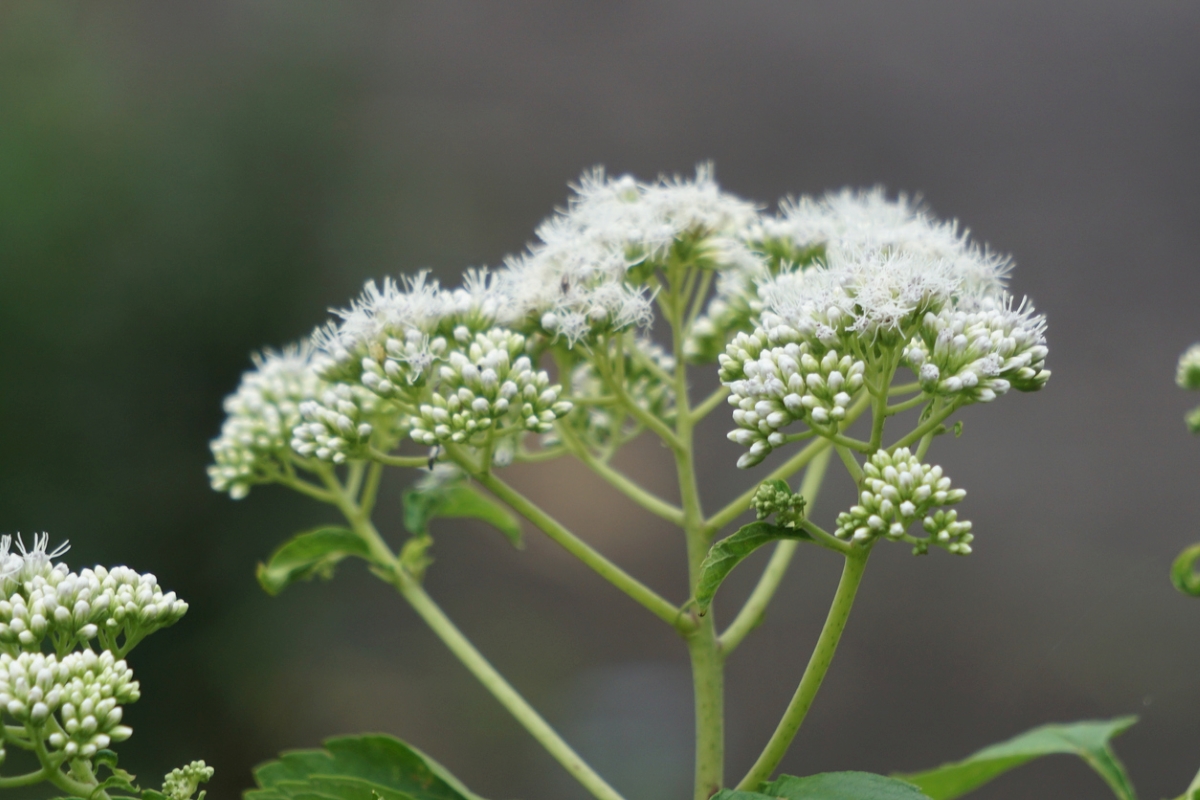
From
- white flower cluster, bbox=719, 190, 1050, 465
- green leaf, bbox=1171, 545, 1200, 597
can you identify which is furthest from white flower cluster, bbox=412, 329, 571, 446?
green leaf, bbox=1171, 545, 1200, 597

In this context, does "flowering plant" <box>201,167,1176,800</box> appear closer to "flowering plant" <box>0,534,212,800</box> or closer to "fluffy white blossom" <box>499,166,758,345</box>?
"fluffy white blossom" <box>499,166,758,345</box>

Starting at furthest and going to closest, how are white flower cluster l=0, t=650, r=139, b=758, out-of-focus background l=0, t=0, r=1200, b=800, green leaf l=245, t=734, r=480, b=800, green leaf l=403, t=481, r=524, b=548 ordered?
out-of-focus background l=0, t=0, r=1200, b=800 < green leaf l=403, t=481, r=524, b=548 < green leaf l=245, t=734, r=480, b=800 < white flower cluster l=0, t=650, r=139, b=758

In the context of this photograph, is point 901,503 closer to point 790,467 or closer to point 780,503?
point 780,503

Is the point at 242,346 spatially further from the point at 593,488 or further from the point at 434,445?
the point at 434,445

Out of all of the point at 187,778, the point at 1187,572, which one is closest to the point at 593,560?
the point at 187,778

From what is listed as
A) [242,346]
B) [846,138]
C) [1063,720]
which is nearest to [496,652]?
[242,346]

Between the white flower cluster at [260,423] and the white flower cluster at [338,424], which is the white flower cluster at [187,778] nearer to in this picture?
the white flower cluster at [338,424]

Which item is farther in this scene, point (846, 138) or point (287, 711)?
point (846, 138)

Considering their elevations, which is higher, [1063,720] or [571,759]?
[1063,720]
